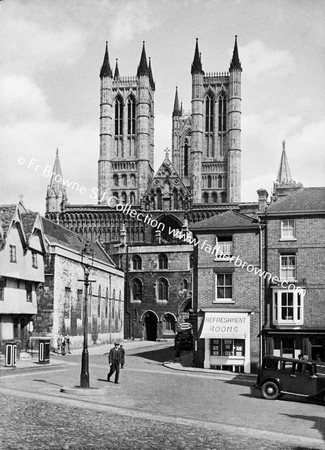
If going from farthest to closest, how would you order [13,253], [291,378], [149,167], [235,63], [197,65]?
1. [197,65]
2. [149,167]
3. [235,63]
4. [13,253]
5. [291,378]

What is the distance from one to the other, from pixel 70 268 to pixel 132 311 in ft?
99.1

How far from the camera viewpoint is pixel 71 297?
5028cm

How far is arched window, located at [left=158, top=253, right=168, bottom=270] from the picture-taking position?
7912cm

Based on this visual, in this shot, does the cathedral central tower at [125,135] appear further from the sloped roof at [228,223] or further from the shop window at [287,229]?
the shop window at [287,229]

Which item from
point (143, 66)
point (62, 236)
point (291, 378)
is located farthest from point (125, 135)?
point (291, 378)

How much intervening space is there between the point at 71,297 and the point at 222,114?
8383 cm

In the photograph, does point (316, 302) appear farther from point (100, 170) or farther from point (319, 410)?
point (100, 170)

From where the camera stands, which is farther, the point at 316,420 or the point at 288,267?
the point at 288,267

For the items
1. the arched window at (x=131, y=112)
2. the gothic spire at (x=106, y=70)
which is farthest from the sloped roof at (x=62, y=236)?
the gothic spire at (x=106, y=70)

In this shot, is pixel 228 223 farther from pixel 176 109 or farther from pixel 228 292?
pixel 176 109

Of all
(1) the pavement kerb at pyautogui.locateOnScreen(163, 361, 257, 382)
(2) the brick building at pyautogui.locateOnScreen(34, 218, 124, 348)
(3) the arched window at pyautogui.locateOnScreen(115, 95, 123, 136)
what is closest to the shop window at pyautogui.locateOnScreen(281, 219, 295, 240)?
(1) the pavement kerb at pyautogui.locateOnScreen(163, 361, 257, 382)

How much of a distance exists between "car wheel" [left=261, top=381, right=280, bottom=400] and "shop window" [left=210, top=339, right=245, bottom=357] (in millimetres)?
10980

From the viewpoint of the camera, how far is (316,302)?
33625mm

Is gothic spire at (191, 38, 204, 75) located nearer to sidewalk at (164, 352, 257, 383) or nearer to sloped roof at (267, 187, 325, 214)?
sloped roof at (267, 187, 325, 214)
